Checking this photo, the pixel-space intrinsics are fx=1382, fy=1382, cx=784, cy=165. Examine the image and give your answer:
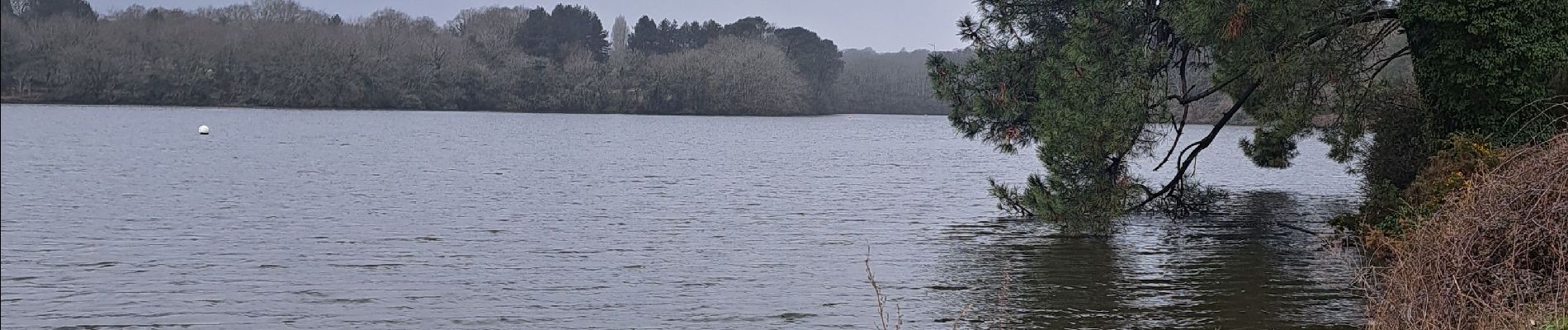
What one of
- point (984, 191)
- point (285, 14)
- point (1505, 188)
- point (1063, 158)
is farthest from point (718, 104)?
point (1505, 188)

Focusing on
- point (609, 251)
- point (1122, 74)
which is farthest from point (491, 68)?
point (1122, 74)

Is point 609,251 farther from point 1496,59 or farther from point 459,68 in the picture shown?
point 459,68

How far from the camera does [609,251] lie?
68.7ft

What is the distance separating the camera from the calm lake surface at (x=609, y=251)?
15.0m

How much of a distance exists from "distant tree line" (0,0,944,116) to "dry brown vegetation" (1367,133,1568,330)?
75.9m

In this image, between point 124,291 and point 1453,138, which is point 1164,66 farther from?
point 124,291

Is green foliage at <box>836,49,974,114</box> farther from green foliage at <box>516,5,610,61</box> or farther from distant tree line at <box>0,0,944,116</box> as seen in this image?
green foliage at <box>516,5,610,61</box>

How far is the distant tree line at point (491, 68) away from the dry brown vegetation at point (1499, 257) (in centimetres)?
7593

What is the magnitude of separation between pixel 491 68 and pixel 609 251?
113611mm

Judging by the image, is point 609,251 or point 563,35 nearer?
point 609,251

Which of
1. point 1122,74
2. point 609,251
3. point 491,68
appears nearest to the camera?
point 1122,74

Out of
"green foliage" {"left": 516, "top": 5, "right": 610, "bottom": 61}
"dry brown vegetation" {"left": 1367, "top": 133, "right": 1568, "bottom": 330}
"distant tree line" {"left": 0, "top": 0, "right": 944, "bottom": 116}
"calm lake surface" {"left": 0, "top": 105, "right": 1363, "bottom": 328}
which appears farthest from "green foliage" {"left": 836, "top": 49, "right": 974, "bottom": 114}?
"dry brown vegetation" {"left": 1367, "top": 133, "right": 1568, "bottom": 330}

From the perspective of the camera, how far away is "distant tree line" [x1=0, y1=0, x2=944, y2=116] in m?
102

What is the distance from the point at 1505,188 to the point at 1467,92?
7.42 m
